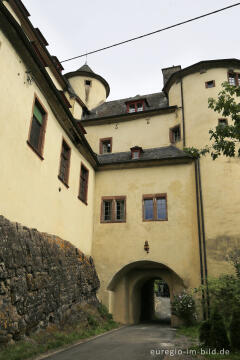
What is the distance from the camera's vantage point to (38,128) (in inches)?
441

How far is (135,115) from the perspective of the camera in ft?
65.5

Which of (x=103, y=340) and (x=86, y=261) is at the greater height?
(x=86, y=261)

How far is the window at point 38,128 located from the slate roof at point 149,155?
252 inches

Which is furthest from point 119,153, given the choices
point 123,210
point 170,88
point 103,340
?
point 103,340

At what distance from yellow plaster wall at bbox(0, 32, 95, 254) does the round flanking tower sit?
10594mm

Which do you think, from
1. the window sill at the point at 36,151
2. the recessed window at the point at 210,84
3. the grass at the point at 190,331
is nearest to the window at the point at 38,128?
the window sill at the point at 36,151

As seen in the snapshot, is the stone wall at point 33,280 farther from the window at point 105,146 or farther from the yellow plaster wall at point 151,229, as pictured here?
the window at point 105,146

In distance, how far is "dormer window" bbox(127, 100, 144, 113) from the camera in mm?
20562

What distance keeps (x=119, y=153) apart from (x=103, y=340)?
11733mm

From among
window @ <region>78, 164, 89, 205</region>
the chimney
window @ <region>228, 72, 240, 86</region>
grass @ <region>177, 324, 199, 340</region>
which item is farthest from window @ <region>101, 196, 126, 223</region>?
the chimney

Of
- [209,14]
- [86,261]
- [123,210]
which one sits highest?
[209,14]

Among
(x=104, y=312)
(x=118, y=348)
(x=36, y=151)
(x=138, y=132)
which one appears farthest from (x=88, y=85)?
(x=118, y=348)

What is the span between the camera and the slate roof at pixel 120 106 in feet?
68.1

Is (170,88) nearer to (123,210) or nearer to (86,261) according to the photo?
(123,210)
